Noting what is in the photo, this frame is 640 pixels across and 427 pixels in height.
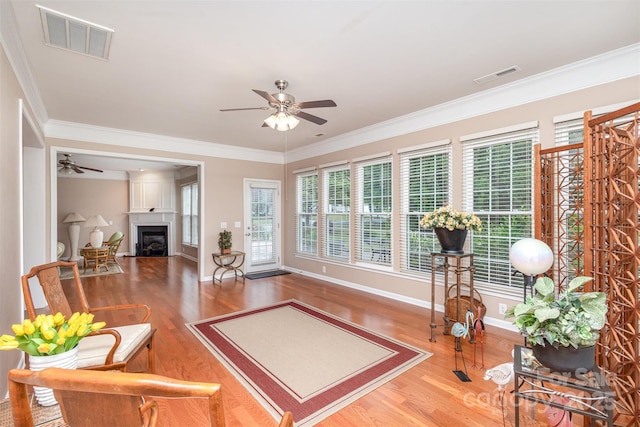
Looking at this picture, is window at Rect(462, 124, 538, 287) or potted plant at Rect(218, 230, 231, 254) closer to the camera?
window at Rect(462, 124, 538, 287)

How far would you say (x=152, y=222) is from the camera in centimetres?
924

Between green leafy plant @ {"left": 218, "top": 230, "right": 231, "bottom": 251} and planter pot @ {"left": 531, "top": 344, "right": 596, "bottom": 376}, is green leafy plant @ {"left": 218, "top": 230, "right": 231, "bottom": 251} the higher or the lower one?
the higher one

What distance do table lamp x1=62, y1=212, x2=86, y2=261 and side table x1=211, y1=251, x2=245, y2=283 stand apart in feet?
16.0

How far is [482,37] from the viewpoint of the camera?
2363 millimetres

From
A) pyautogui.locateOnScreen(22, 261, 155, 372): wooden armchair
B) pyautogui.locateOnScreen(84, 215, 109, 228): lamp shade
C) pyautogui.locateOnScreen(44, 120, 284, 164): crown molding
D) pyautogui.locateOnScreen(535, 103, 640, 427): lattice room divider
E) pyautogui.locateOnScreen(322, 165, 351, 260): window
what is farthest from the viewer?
pyautogui.locateOnScreen(84, 215, 109, 228): lamp shade

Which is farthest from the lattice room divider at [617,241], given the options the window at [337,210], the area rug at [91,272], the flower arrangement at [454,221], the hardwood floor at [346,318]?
the area rug at [91,272]

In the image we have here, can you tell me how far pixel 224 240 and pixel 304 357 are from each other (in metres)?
3.69

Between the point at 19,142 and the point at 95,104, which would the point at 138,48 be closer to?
the point at 19,142

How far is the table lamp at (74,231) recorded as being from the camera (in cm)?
783

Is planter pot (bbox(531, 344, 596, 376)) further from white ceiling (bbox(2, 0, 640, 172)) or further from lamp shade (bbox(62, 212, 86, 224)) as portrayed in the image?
lamp shade (bbox(62, 212, 86, 224))

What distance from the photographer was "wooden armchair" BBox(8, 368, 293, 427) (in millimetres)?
716

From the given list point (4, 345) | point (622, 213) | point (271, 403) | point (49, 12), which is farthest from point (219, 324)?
point (622, 213)

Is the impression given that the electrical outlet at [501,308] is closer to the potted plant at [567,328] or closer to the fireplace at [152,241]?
the potted plant at [567,328]

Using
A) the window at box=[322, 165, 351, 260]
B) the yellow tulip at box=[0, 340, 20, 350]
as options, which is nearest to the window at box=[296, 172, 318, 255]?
the window at box=[322, 165, 351, 260]
